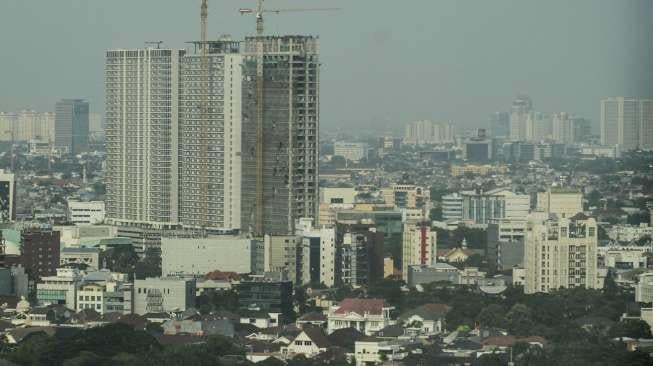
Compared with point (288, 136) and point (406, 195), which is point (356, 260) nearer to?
point (288, 136)

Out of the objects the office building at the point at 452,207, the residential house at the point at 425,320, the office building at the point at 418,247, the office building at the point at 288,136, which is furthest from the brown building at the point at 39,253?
the office building at the point at 452,207

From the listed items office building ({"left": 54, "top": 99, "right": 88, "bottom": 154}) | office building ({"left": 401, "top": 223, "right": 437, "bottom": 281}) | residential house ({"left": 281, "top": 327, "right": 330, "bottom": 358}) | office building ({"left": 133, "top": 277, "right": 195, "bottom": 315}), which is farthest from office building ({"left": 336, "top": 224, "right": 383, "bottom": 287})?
office building ({"left": 54, "top": 99, "right": 88, "bottom": 154})

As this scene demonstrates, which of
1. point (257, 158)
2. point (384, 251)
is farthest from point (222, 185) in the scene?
point (384, 251)

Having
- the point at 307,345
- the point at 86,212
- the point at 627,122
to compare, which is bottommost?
the point at 307,345

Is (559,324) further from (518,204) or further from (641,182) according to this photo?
(518,204)

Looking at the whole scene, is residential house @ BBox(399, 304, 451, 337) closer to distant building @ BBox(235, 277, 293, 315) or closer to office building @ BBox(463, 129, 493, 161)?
distant building @ BBox(235, 277, 293, 315)

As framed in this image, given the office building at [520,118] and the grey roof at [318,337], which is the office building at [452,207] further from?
the grey roof at [318,337]

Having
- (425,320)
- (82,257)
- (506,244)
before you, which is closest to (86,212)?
(82,257)
